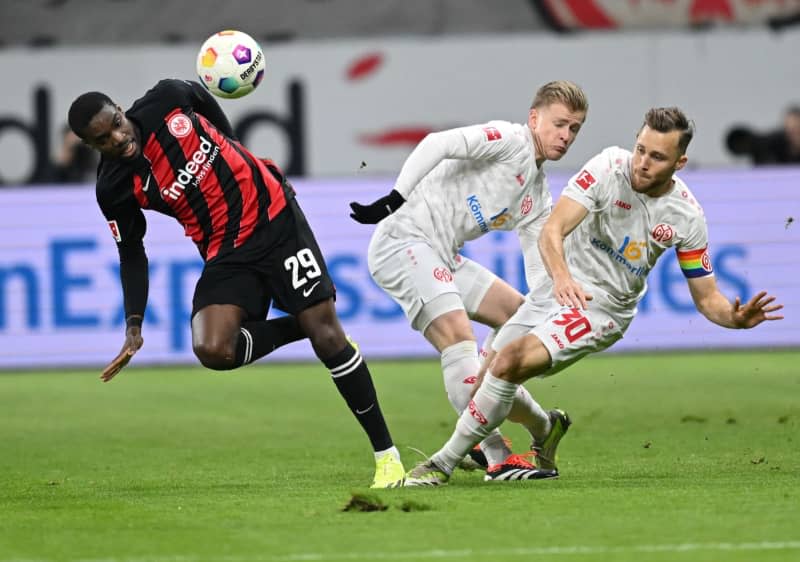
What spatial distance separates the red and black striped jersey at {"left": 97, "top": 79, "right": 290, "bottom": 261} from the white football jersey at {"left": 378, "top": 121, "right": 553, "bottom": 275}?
798mm

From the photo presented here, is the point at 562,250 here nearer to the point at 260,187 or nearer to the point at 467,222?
the point at 467,222

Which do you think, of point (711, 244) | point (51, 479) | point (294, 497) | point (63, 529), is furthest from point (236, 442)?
point (711, 244)

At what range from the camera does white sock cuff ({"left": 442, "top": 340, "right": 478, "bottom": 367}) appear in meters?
8.09

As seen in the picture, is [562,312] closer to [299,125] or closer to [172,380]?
[172,380]

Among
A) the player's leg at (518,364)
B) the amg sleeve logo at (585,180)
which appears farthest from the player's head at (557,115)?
the player's leg at (518,364)

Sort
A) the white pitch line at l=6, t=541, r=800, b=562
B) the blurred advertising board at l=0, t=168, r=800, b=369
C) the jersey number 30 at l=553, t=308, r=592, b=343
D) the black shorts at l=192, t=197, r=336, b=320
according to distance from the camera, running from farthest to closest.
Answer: the blurred advertising board at l=0, t=168, r=800, b=369 → the black shorts at l=192, t=197, r=336, b=320 → the jersey number 30 at l=553, t=308, r=592, b=343 → the white pitch line at l=6, t=541, r=800, b=562

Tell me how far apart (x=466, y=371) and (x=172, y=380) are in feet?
21.7

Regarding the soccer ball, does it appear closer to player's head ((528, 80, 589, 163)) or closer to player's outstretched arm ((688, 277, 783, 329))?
player's head ((528, 80, 589, 163))

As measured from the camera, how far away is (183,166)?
785 cm

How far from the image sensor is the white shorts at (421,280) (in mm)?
8203

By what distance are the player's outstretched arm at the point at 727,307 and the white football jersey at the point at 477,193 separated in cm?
106

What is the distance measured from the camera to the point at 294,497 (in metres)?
7.18

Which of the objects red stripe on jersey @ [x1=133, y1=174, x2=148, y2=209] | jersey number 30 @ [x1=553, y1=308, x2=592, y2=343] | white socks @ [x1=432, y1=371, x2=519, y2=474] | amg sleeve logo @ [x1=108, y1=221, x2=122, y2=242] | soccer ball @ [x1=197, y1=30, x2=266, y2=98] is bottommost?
white socks @ [x1=432, y1=371, x2=519, y2=474]

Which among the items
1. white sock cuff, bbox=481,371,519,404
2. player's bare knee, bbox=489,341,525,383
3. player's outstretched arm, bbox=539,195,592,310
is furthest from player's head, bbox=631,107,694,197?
white sock cuff, bbox=481,371,519,404
